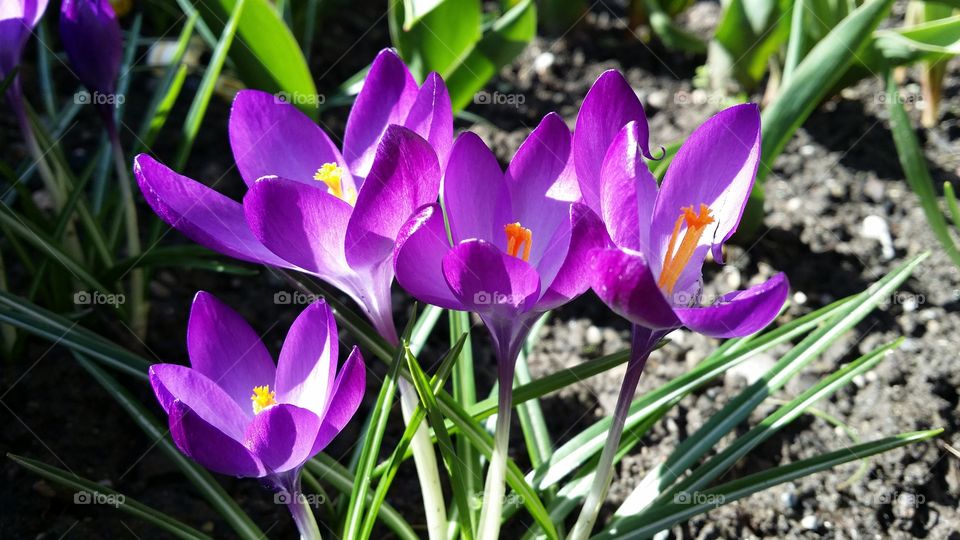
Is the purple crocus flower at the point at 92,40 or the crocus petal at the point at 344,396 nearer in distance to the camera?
the crocus petal at the point at 344,396

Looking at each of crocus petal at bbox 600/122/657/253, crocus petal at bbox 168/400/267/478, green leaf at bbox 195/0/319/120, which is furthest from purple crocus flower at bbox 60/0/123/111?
crocus petal at bbox 600/122/657/253

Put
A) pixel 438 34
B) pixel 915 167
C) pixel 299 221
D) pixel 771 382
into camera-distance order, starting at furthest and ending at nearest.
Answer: pixel 438 34
pixel 915 167
pixel 771 382
pixel 299 221

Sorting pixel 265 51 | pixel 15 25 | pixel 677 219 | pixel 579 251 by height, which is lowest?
pixel 579 251

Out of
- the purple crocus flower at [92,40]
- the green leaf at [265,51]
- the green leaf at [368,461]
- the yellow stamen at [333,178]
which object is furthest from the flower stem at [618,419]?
the green leaf at [265,51]

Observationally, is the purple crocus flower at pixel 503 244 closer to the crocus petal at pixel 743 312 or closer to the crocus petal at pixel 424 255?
the crocus petal at pixel 424 255

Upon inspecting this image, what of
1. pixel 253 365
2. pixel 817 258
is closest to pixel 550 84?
pixel 817 258

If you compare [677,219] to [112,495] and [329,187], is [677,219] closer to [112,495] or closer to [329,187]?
[329,187]

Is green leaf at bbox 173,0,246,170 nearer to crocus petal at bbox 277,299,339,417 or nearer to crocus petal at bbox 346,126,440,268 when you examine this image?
crocus petal at bbox 277,299,339,417

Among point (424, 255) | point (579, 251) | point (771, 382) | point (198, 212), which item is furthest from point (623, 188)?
point (771, 382)
